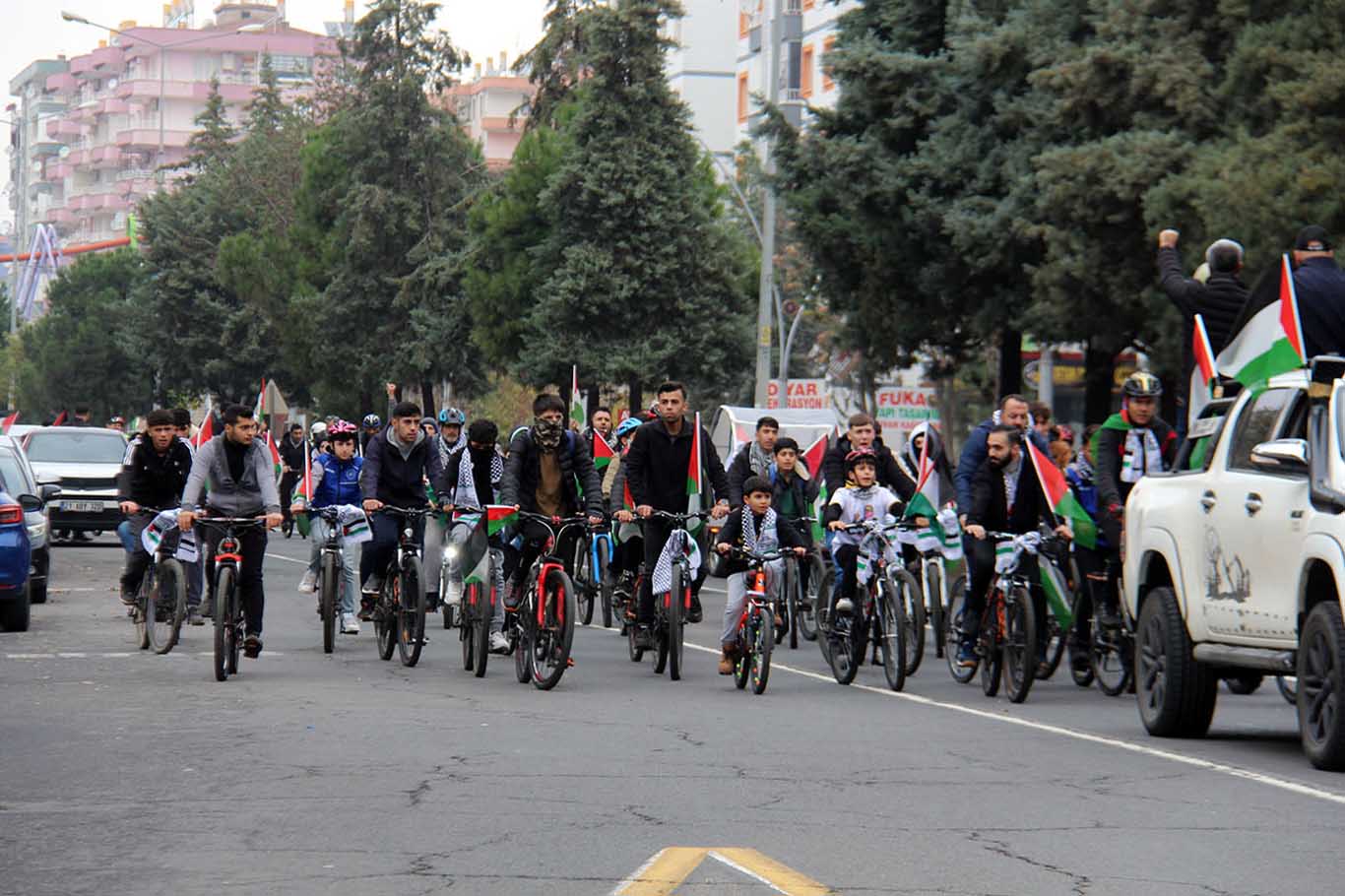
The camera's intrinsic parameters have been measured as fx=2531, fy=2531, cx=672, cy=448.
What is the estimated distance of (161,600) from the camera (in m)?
18.4

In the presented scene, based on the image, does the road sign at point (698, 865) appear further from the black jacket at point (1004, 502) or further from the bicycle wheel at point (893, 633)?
the black jacket at point (1004, 502)

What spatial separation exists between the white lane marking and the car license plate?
828 inches

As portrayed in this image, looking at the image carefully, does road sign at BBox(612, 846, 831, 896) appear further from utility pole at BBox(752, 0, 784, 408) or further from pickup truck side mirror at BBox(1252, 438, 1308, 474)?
utility pole at BBox(752, 0, 784, 408)

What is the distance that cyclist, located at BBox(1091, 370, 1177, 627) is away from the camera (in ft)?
51.9

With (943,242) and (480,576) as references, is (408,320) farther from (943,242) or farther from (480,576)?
(480,576)

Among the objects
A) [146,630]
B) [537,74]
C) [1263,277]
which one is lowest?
[146,630]

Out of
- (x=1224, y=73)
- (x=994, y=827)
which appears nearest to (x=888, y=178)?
(x=1224, y=73)

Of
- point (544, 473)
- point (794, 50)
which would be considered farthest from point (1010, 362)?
point (794, 50)

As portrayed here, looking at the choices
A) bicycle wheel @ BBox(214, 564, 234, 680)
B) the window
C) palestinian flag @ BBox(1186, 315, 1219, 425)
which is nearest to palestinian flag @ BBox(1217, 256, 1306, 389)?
the window

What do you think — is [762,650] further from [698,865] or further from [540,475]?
[698,865]

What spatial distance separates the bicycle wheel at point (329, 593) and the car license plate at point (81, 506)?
1849cm

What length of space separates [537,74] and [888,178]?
31.3 metres

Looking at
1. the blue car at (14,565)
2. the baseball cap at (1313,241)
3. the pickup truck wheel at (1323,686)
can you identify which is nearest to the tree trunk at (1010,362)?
the blue car at (14,565)

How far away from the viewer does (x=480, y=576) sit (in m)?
16.8
